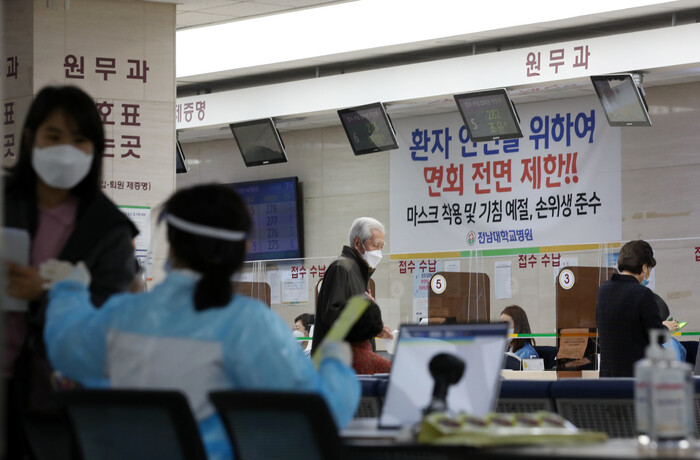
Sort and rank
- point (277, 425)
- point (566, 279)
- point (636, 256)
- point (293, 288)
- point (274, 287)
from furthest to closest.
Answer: point (274, 287) < point (293, 288) < point (566, 279) < point (636, 256) < point (277, 425)

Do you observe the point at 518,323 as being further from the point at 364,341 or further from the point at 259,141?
the point at 259,141

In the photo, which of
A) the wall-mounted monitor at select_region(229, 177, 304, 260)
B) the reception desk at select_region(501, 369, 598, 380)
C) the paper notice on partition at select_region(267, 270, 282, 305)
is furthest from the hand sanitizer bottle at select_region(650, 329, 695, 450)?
the wall-mounted monitor at select_region(229, 177, 304, 260)

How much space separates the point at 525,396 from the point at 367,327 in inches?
73.4

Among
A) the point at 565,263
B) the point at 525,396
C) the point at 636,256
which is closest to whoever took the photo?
the point at 525,396

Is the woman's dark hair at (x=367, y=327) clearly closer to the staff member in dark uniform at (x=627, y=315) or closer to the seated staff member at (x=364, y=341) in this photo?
the seated staff member at (x=364, y=341)

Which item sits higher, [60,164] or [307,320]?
[60,164]

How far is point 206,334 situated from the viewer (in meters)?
2.43

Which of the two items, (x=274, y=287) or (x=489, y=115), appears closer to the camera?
(x=489, y=115)

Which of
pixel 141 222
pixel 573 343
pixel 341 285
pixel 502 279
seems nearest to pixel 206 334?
pixel 341 285

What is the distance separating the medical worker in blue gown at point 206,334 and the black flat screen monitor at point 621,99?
304 inches

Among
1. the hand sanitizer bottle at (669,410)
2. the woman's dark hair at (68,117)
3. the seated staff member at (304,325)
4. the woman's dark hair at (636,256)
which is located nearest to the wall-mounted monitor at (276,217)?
the seated staff member at (304,325)

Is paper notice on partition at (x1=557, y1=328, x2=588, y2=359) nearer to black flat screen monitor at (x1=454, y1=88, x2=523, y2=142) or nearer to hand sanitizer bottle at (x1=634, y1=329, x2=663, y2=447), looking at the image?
black flat screen monitor at (x1=454, y1=88, x2=523, y2=142)

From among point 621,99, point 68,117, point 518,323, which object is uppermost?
point 621,99

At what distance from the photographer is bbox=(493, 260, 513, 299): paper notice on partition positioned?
9656 millimetres
